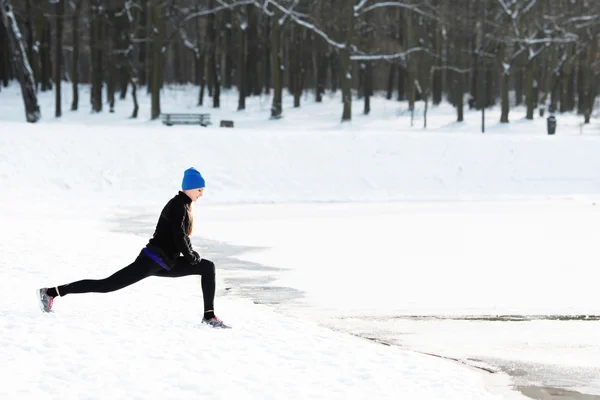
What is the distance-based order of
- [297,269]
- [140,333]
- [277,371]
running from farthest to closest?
[297,269]
[140,333]
[277,371]

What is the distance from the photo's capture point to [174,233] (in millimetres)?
8367

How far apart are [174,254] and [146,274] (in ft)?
1.02

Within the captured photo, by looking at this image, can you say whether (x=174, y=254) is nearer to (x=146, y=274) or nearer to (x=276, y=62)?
(x=146, y=274)

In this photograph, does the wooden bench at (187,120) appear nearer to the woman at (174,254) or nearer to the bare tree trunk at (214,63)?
the bare tree trunk at (214,63)

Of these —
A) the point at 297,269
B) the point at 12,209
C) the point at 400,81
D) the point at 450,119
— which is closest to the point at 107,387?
the point at 297,269

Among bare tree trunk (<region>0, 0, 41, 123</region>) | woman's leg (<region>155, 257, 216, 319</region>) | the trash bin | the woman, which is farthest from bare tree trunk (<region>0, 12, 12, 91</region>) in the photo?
woman's leg (<region>155, 257, 216, 319</region>)

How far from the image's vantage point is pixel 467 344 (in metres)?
9.00

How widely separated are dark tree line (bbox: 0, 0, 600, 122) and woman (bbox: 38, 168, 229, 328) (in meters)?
33.4

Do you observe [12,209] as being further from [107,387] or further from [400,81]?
[400,81]

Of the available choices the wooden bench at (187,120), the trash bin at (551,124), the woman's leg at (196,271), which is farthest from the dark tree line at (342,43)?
the woman's leg at (196,271)

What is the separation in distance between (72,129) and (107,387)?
79.2 ft

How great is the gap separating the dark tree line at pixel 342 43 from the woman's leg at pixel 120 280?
33.6 meters

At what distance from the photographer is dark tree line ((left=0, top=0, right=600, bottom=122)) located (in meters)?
44.5

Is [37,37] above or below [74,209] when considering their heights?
above
